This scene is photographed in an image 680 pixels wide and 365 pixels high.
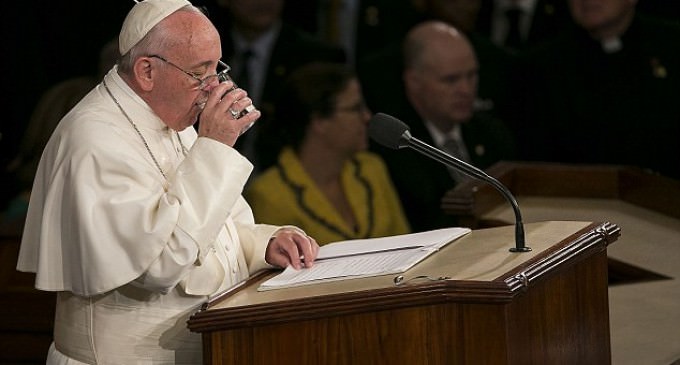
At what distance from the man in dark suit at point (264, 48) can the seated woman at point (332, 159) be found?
3.16ft

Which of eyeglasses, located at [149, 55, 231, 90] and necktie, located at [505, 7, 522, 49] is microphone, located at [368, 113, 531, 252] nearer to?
eyeglasses, located at [149, 55, 231, 90]

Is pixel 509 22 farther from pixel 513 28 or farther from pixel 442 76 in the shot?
pixel 442 76

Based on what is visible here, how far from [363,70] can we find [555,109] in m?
0.91

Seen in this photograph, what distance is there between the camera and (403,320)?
111 inches

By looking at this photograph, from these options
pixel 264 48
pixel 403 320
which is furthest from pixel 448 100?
pixel 403 320

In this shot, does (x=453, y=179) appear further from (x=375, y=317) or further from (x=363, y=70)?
(x=375, y=317)

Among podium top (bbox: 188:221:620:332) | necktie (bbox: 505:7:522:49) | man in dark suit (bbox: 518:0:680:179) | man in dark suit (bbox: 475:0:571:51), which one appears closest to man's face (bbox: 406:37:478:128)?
man in dark suit (bbox: 518:0:680:179)

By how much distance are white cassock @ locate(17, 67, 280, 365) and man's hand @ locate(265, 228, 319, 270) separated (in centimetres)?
11

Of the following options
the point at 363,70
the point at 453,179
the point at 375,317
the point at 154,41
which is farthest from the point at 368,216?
the point at 375,317

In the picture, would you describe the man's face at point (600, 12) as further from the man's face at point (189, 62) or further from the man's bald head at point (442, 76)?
the man's face at point (189, 62)

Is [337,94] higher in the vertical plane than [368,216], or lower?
higher

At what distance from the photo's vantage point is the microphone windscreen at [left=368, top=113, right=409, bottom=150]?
10.5 feet

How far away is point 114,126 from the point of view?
3.29 m

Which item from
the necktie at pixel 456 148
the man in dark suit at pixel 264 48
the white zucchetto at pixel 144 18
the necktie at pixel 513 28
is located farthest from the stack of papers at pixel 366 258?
the necktie at pixel 513 28
